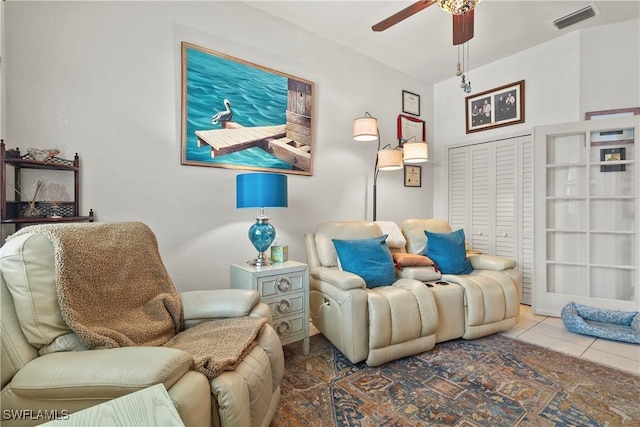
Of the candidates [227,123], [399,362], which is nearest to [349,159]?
[227,123]

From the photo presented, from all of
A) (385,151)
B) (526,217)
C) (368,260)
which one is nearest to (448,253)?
(368,260)

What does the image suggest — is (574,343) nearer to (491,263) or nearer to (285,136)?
(491,263)

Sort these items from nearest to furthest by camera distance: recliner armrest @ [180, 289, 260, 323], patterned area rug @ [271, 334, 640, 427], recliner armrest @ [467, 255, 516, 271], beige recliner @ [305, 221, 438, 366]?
1. patterned area rug @ [271, 334, 640, 427]
2. recliner armrest @ [180, 289, 260, 323]
3. beige recliner @ [305, 221, 438, 366]
4. recliner armrest @ [467, 255, 516, 271]

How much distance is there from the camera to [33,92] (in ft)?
5.39

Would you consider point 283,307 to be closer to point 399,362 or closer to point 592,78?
point 399,362

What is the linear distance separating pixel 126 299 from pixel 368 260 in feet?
5.13

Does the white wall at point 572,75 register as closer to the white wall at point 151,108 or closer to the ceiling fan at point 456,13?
the ceiling fan at point 456,13

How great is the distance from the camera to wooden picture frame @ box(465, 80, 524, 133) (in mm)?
3236

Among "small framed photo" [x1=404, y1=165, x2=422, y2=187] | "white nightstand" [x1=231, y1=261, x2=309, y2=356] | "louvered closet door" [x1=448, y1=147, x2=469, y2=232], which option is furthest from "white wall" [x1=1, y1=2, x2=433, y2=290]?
"louvered closet door" [x1=448, y1=147, x2=469, y2=232]

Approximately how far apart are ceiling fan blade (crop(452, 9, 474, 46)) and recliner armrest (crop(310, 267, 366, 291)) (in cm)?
180

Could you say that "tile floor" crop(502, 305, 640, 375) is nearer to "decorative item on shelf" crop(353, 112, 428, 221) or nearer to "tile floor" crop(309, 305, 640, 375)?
"tile floor" crop(309, 305, 640, 375)

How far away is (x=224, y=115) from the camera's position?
2279 millimetres

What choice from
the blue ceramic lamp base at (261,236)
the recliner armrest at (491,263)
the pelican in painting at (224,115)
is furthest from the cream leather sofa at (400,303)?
the pelican in painting at (224,115)

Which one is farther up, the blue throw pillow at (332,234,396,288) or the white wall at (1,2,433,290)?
the white wall at (1,2,433,290)
